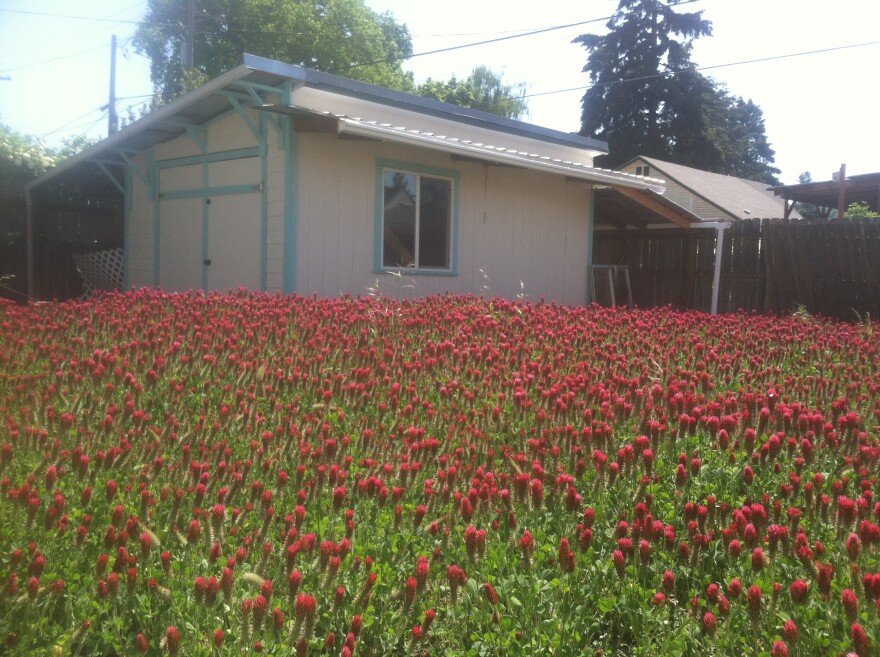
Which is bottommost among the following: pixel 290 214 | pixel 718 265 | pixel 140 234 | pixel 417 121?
pixel 718 265

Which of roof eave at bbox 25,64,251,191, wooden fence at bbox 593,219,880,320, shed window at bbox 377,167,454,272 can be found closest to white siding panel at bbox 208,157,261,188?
roof eave at bbox 25,64,251,191

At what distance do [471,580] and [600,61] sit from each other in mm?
46728

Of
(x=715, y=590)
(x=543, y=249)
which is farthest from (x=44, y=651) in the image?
(x=543, y=249)

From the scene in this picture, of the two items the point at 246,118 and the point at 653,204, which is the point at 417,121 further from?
the point at 653,204

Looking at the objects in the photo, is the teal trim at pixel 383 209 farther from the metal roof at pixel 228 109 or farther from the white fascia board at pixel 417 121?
the metal roof at pixel 228 109

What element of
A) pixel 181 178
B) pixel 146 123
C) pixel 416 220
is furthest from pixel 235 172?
pixel 416 220

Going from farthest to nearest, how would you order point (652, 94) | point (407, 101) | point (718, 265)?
point (652, 94) → point (718, 265) → point (407, 101)

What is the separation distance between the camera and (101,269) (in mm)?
15250

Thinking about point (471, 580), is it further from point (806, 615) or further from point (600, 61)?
point (600, 61)

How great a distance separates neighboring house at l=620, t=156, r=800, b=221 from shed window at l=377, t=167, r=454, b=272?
675 inches

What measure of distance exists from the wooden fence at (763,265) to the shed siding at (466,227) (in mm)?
2958

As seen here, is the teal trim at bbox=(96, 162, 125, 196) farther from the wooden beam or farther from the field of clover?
the field of clover

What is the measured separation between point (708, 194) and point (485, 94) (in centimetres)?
2290

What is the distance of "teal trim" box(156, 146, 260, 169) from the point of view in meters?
12.2
